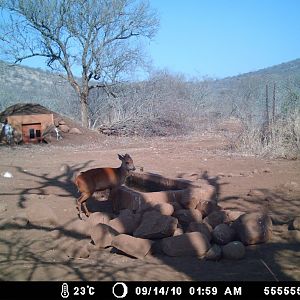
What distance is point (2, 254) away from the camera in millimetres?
5562

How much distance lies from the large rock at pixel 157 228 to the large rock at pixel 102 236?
0.42 metres

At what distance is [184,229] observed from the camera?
651 cm

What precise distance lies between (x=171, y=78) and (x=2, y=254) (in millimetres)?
25153

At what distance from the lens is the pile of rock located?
18.1 ft

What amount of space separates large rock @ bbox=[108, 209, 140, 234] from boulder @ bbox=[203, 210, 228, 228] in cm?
106

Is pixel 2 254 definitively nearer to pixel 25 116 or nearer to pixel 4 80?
pixel 25 116

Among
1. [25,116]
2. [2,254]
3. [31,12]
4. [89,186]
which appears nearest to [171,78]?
[31,12]

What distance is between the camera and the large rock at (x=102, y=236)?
5.97m

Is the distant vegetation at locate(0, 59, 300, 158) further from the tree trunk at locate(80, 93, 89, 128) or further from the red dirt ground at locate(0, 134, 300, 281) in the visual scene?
the red dirt ground at locate(0, 134, 300, 281)

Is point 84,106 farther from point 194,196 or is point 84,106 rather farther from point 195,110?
point 194,196

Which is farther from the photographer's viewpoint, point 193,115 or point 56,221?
point 193,115

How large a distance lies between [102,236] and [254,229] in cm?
207
